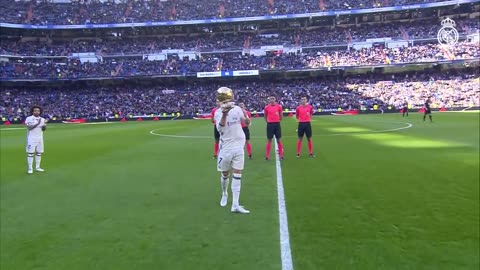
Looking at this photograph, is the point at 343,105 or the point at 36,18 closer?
the point at 343,105

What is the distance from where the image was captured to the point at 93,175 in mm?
11414

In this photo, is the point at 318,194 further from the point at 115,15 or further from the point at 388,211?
the point at 115,15

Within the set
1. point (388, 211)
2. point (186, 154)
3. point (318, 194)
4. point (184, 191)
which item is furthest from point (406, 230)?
point (186, 154)

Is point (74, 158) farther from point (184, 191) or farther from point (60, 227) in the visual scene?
point (60, 227)

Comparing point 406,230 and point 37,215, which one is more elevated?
point 406,230

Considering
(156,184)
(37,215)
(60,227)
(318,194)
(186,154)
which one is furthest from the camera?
(186,154)

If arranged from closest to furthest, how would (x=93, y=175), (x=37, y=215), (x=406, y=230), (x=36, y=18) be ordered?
(x=406, y=230) < (x=37, y=215) < (x=93, y=175) < (x=36, y=18)

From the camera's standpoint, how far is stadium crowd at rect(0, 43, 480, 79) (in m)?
60.4

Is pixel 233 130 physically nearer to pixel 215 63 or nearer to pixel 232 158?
pixel 232 158

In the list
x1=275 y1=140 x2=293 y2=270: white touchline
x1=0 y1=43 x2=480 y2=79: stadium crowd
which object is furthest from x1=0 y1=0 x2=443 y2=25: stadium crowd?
x1=275 y1=140 x2=293 y2=270: white touchline

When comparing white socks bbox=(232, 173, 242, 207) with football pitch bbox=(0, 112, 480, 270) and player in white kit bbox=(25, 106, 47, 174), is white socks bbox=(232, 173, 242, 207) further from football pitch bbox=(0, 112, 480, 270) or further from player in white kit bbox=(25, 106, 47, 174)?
player in white kit bbox=(25, 106, 47, 174)

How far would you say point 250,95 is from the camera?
200ft

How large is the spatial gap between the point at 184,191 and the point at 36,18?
243 ft

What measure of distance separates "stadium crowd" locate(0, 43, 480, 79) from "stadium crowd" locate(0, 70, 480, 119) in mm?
3099
